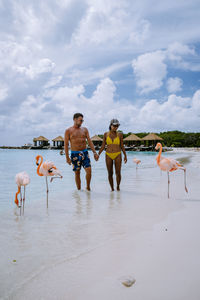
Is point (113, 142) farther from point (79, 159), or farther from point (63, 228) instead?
point (63, 228)

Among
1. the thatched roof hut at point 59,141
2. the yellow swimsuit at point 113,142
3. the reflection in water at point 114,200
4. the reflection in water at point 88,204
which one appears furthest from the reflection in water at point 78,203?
the thatched roof hut at point 59,141

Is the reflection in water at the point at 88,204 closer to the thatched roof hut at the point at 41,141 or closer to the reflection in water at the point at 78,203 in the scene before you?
the reflection in water at the point at 78,203

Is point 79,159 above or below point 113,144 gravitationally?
below

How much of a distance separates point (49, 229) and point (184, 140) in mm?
82166

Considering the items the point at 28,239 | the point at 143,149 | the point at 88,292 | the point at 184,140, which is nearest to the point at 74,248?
the point at 28,239

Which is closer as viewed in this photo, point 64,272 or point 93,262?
point 64,272

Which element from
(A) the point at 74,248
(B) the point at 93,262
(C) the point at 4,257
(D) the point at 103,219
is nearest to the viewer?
(B) the point at 93,262

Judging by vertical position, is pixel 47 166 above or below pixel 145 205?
above

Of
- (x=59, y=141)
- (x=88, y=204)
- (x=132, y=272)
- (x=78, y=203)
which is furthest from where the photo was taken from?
(x=59, y=141)

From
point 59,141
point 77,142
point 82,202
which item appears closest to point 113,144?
point 77,142

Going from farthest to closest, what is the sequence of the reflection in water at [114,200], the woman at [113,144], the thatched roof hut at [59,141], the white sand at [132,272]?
the thatched roof hut at [59,141] → the woman at [113,144] → the reflection in water at [114,200] → the white sand at [132,272]

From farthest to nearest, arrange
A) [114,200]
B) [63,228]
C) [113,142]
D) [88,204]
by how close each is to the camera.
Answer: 1. [113,142]
2. [114,200]
3. [88,204]
4. [63,228]

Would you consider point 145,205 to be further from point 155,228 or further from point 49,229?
point 49,229

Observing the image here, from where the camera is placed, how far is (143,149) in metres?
68.7
